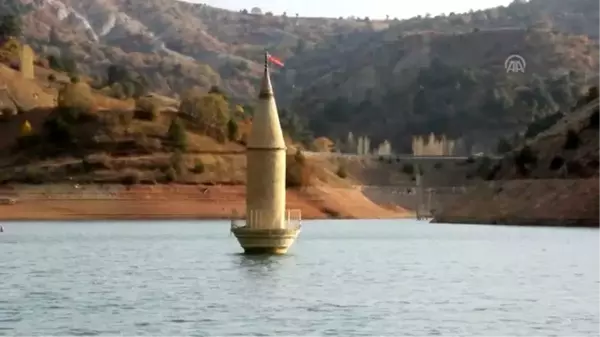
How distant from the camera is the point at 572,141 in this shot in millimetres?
143875

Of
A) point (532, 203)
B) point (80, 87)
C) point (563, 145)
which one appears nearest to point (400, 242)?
point (532, 203)

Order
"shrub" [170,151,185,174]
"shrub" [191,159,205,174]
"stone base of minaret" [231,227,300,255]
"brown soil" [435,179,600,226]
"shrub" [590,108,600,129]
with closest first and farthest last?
"stone base of minaret" [231,227,300,255] < "brown soil" [435,179,600,226] < "shrub" [590,108,600,129] < "shrub" [170,151,185,174] < "shrub" [191,159,205,174]

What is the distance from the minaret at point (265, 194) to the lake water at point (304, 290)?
116 cm

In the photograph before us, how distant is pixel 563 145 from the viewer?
144875 mm

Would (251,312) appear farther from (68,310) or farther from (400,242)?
(400,242)

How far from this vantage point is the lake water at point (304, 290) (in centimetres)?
4306

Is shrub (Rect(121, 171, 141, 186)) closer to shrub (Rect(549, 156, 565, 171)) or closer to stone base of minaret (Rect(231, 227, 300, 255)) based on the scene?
shrub (Rect(549, 156, 565, 171))

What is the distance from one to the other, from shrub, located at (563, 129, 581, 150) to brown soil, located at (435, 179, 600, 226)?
7264mm

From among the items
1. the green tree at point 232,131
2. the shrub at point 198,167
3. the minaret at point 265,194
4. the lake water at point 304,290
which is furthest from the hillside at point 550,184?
the minaret at point 265,194

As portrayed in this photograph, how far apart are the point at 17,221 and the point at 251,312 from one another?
11688 centimetres

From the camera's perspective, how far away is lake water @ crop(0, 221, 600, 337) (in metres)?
43.1

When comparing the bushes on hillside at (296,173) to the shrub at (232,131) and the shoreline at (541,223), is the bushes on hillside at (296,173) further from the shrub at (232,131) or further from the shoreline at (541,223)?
the shoreline at (541,223)

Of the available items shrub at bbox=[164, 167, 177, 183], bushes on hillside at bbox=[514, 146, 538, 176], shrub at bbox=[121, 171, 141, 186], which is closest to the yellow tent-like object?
shrub at bbox=[121, 171, 141, 186]

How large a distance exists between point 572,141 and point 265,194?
8290cm
